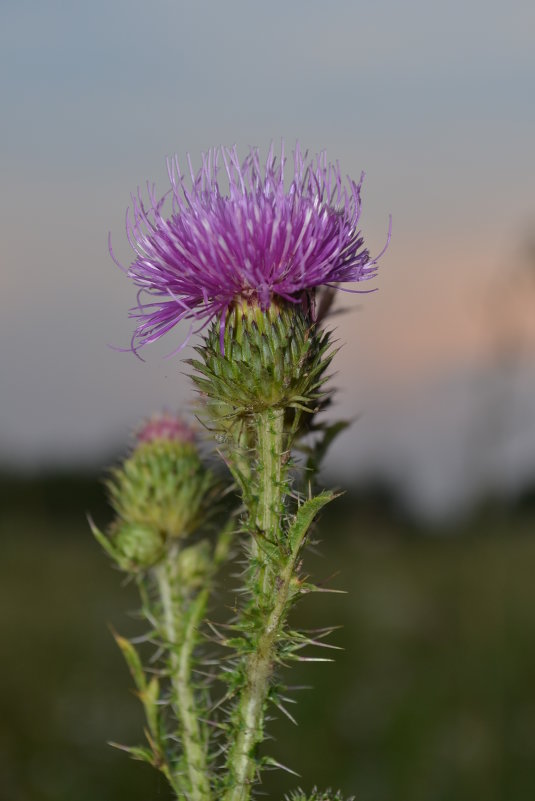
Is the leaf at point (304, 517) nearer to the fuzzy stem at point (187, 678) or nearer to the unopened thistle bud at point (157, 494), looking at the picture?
the fuzzy stem at point (187, 678)

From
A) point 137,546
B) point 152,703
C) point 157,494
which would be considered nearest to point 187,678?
point 152,703

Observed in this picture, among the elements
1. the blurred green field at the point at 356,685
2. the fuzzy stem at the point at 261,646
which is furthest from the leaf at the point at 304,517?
the blurred green field at the point at 356,685

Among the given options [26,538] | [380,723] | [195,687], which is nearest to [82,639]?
[380,723]

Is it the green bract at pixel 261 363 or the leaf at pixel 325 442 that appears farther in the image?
the leaf at pixel 325 442

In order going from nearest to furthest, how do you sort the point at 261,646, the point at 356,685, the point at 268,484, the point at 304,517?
the point at 304,517 < the point at 261,646 < the point at 268,484 < the point at 356,685

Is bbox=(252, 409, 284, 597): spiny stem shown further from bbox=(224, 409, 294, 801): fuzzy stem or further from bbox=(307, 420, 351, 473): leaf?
bbox=(307, 420, 351, 473): leaf

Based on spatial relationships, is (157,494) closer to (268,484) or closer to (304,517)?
(268,484)
